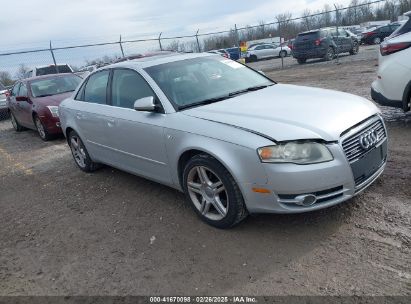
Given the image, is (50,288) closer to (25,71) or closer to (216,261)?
(216,261)

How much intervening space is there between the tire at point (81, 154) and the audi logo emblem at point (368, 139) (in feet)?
13.0

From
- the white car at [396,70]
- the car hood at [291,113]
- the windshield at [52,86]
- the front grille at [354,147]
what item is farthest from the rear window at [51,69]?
the front grille at [354,147]

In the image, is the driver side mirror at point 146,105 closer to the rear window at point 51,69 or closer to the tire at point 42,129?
the tire at point 42,129

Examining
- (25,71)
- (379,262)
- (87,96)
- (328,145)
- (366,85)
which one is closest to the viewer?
(379,262)

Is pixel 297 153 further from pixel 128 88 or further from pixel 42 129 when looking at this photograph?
pixel 42 129

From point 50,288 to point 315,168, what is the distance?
2376mm

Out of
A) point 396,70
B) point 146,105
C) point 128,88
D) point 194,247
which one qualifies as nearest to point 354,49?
point 396,70

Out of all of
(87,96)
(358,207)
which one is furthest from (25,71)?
(358,207)

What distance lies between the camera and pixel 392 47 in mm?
5684

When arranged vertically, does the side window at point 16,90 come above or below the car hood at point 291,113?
above

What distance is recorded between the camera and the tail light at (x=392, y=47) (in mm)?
5537

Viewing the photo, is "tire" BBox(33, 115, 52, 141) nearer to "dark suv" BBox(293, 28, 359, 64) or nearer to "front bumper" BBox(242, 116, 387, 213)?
"front bumper" BBox(242, 116, 387, 213)

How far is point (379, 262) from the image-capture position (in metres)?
2.96

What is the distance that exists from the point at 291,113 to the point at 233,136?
1.97 ft
